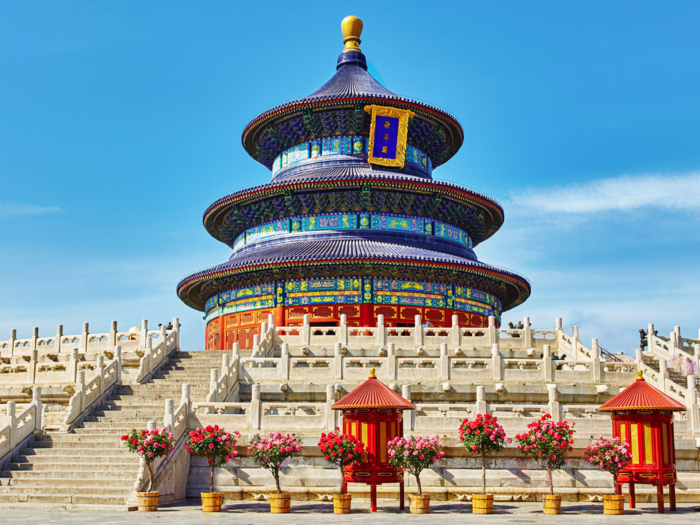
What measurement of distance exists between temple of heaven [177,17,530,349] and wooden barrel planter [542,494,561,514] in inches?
807

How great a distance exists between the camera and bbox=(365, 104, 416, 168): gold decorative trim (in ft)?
144

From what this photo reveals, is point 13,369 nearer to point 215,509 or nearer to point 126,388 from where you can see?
point 126,388

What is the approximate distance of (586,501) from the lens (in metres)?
20.2

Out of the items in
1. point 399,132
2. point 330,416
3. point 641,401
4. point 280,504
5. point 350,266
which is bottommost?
point 280,504

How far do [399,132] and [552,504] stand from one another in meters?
28.7

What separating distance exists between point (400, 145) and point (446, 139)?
5315 mm

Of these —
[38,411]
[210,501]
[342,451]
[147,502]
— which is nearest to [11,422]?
[38,411]

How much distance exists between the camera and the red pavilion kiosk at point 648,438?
→ 741 inches

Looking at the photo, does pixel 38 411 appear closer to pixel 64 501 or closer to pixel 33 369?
pixel 64 501

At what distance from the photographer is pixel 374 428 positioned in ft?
61.9

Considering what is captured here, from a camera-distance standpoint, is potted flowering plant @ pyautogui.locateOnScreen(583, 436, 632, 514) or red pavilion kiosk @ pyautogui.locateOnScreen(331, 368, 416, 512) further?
potted flowering plant @ pyautogui.locateOnScreen(583, 436, 632, 514)

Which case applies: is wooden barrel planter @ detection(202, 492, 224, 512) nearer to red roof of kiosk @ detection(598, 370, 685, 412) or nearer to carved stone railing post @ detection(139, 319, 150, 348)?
red roof of kiosk @ detection(598, 370, 685, 412)

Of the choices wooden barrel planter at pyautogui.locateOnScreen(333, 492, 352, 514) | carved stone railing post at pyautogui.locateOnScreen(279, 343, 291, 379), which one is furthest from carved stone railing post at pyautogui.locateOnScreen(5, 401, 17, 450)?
wooden barrel planter at pyautogui.locateOnScreen(333, 492, 352, 514)

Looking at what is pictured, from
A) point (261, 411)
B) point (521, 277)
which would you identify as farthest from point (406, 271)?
point (261, 411)
